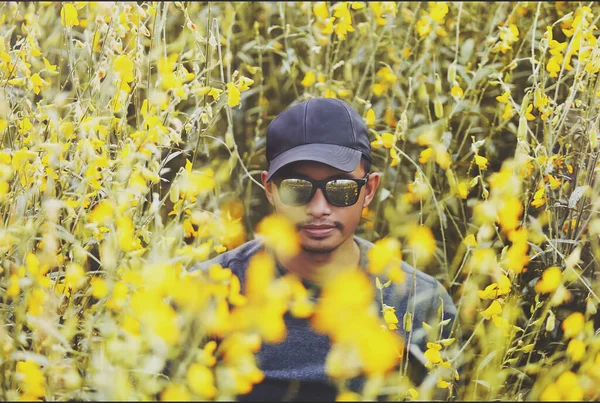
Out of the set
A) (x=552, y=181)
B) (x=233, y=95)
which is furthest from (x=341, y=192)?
(x=552, y=181)

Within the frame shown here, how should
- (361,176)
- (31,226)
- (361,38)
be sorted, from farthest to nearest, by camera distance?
(361,38)
(361,176)
(31,226)

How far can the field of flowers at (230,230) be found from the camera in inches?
44.8

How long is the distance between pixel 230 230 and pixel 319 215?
1.21 feet

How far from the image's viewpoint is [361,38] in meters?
2.81

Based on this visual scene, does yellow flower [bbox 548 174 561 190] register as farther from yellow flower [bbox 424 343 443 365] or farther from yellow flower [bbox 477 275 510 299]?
yellow flower [bbox 424 343 443 365]

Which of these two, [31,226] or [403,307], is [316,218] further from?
[31,226]

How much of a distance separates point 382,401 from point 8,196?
41.6 inches

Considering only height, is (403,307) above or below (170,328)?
below

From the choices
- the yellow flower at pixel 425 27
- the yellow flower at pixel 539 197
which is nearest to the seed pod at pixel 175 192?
the yellow flower at pixel 539 197

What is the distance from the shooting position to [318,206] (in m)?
1.78

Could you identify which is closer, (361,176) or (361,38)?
(361,176)

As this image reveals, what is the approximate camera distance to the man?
1800mm

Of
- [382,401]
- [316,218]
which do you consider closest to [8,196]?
[316,218]

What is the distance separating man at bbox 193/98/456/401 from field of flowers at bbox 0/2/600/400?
0.21 feet
